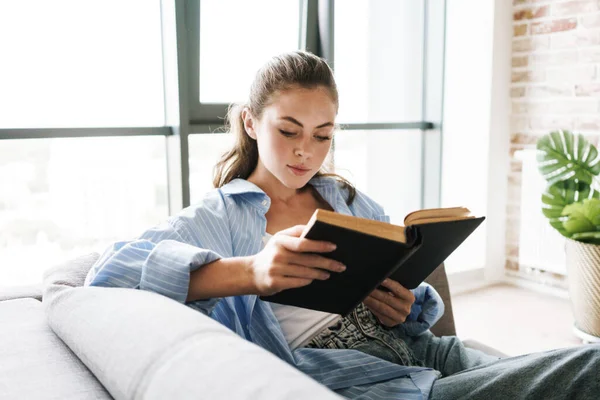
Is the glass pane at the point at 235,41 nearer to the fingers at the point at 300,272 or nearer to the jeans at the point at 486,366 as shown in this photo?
the jeans at the point at 486,366

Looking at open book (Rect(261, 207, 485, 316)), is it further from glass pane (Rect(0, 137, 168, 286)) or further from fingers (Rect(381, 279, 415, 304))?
glass pane (Rect(0, 137, 168, 286))

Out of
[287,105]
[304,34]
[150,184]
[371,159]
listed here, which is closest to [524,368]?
[287,105]

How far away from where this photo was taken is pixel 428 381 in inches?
43.6

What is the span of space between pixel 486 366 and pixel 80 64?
1.92 meters

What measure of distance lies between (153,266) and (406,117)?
9.02 ft

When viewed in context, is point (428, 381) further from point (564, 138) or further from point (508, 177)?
point (508, 177)

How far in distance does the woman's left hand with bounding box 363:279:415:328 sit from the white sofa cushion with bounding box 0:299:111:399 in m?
0.62

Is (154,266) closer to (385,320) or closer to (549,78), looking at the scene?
(385,320)

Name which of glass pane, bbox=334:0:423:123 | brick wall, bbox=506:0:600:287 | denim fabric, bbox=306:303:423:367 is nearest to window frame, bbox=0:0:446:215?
glass pane, bbox=334:0:423:123

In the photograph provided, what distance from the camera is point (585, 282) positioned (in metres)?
2.64

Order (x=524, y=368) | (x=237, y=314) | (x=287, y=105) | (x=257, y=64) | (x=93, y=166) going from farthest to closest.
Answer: (x=257, y=64), (x=93, y=166), (x=287, y=105), (x=237, y=314), (x=524, y=368)

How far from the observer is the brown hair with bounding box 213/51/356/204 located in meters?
1.42

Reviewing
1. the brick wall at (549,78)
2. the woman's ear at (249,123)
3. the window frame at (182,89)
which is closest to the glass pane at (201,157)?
the window frame at (182,89)

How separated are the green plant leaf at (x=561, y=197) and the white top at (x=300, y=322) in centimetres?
180
